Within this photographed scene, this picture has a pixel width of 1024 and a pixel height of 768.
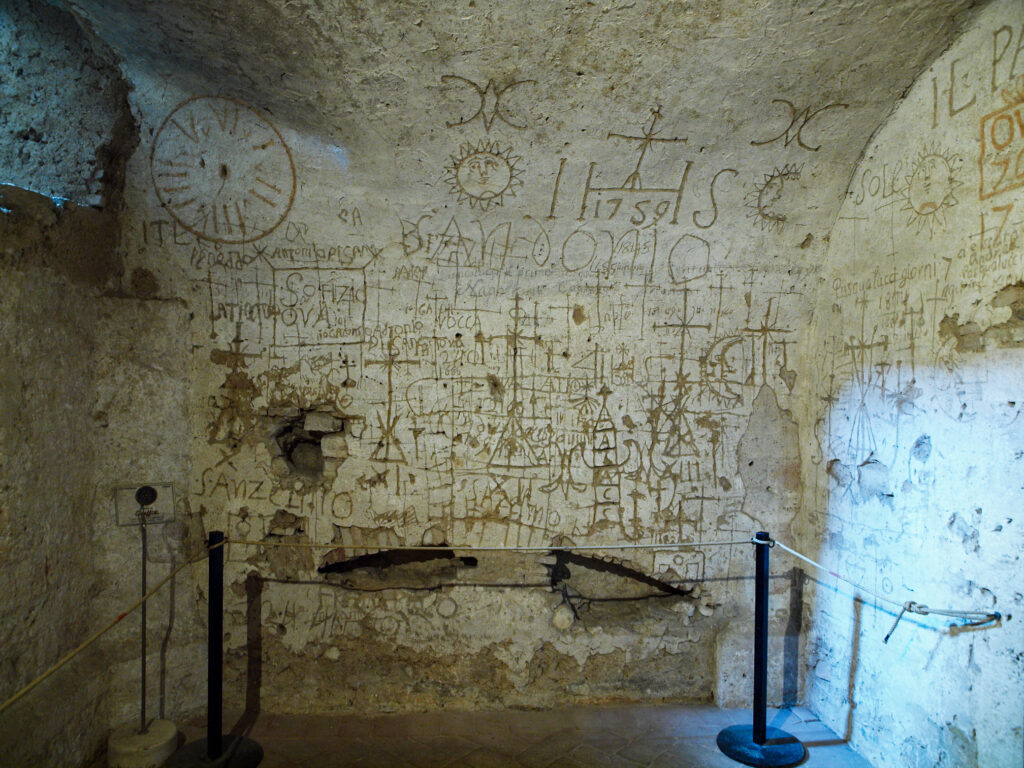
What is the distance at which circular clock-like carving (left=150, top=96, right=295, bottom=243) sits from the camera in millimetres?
3766

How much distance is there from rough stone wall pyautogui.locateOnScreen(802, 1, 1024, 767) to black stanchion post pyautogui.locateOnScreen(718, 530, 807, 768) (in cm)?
42

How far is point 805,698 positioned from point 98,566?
4473 mm

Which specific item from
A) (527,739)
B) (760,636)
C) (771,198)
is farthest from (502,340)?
(527,739)

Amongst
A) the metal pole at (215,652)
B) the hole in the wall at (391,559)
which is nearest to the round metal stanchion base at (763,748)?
the hole in the wall at (391,559)

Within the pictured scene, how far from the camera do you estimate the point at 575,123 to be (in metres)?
3.71

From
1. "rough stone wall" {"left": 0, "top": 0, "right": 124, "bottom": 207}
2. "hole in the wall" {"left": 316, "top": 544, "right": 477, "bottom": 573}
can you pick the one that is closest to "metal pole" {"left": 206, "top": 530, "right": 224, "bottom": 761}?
"hole in the wall" {"left": 316, "top": 544, "right": 477, "bottom": 573}

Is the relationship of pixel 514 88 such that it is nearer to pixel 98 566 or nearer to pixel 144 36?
pixel 144 36

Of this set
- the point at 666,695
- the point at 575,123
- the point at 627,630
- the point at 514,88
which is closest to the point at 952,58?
the point at 575,123

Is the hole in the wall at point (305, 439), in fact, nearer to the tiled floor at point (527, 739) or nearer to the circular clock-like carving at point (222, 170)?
the circular clock-like carving at point (222, 170)

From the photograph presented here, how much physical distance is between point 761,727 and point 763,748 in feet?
0.38

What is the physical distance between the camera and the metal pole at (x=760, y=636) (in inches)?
146

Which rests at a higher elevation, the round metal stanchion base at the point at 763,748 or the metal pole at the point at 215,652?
the metal pole at the point at 215,652

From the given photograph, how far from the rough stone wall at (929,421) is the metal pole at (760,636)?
55 cm

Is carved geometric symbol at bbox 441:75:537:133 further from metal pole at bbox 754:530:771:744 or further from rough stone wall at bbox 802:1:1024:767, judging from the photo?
metal pole at bbox 754:530:771:744
